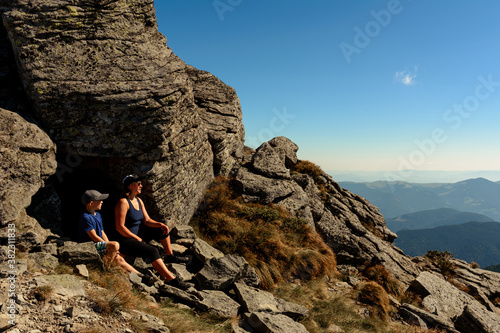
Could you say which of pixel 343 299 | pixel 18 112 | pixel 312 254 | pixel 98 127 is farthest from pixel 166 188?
pixel 343 299

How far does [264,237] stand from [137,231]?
5811 mm

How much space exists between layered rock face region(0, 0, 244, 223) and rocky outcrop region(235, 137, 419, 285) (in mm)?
5734

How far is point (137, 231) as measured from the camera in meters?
9.71

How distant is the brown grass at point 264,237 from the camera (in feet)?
38.8

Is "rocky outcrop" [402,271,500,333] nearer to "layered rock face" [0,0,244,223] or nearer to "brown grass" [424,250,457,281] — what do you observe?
"brown grass" [424,250,457,281]

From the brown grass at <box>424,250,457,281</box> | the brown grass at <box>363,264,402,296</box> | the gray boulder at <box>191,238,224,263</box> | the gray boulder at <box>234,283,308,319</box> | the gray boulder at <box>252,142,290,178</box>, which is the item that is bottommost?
the brown grass at <box>424,250,457,281</box>

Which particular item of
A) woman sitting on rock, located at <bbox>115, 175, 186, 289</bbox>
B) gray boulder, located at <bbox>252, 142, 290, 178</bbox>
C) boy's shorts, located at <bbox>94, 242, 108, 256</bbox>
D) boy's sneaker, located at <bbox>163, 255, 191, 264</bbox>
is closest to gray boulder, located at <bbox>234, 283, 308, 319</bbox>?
woman sitting on rock, located at <bbox>115, 175, 186, 289</bbox>

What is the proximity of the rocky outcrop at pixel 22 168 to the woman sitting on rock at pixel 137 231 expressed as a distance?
2.39 metres

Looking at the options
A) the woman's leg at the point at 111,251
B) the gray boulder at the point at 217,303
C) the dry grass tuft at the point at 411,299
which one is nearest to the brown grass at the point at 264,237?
the gray boulder at the point at 217,303

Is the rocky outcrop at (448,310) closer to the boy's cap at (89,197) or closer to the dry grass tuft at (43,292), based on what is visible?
the dry grass tuft at (43,292)

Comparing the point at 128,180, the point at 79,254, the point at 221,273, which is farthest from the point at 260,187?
the point at 79,254

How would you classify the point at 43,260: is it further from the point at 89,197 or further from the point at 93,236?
the point at 89,197

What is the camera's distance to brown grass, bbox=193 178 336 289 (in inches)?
465

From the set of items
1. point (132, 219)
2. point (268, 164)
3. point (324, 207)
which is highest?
point (268, 164)
